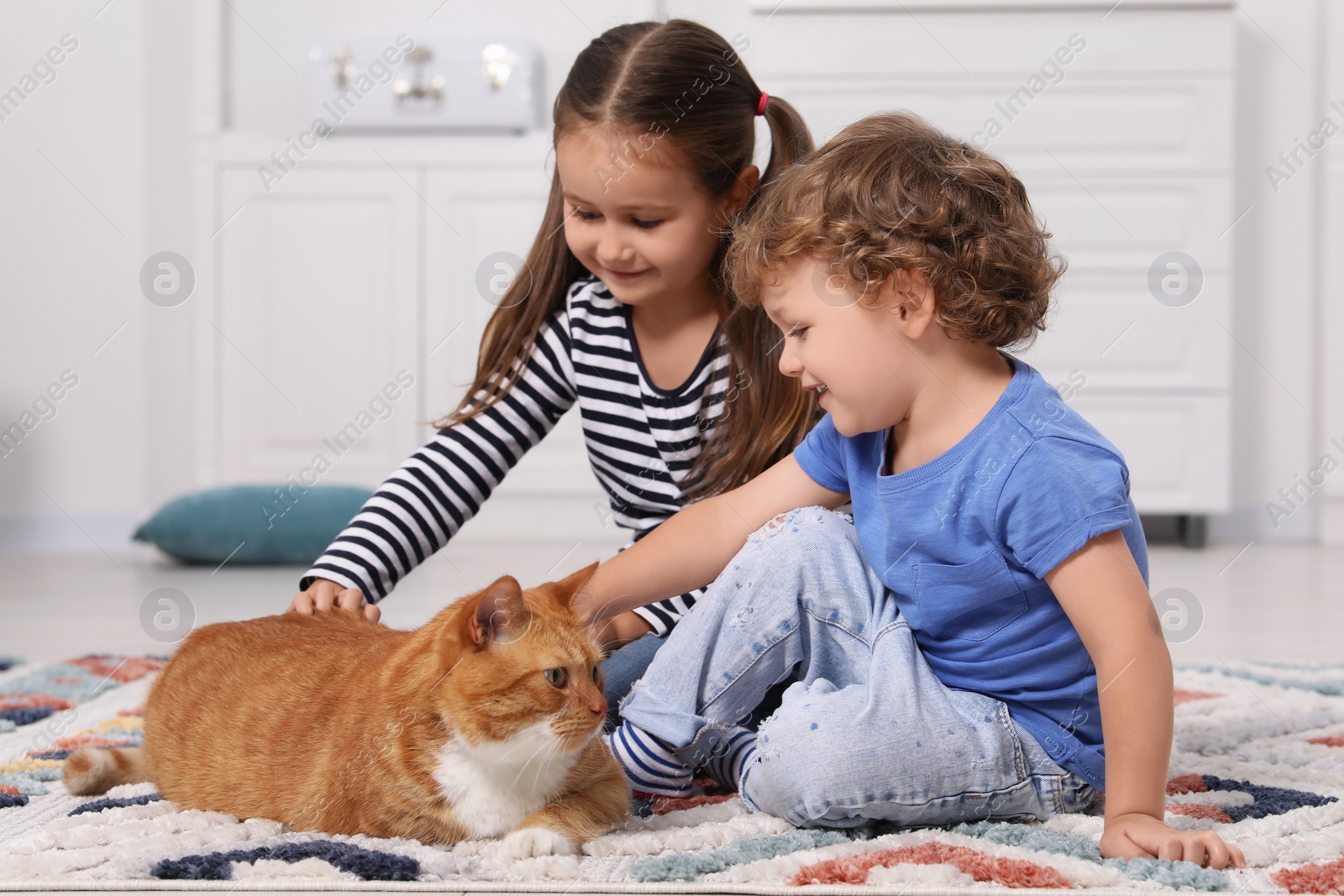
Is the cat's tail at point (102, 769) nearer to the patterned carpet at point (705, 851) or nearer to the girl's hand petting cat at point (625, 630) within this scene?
the patterned carpet at point (705, 851)

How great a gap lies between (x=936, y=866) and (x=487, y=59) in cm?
267

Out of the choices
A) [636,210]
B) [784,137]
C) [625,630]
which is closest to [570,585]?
[625,630]

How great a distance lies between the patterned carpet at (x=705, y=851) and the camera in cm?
67

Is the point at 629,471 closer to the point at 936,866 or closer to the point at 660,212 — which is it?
the point at 660,212

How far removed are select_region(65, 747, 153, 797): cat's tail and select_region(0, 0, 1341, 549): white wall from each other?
7.42 feet

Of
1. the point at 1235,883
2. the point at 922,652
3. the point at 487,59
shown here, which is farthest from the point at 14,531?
the point at 1235,883

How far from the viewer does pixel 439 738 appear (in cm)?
73

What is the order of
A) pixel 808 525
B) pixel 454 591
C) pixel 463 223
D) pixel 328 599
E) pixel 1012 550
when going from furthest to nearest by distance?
pixel 463 223 → pixel 454 591 → pixel 328 599 → pixel 808 525 → pixel 1012 550

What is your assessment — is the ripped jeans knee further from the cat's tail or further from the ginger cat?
the cat's tail

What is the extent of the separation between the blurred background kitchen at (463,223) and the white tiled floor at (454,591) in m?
0.08

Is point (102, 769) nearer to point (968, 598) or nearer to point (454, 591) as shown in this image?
point (968, 598)

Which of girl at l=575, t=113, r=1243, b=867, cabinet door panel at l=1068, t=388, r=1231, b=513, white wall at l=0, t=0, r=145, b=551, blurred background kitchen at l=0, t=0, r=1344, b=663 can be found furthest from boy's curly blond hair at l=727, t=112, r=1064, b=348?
white wall at l=0, t=0, r=145, b=551

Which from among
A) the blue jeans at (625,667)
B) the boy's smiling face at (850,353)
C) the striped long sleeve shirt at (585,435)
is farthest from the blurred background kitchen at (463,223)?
the boy's smiling face at (850,353)

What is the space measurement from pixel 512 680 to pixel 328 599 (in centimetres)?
37
